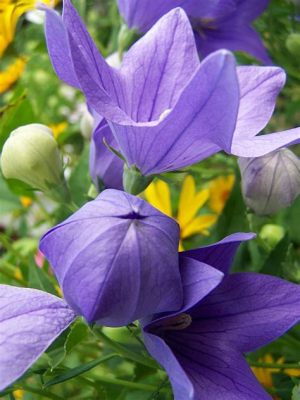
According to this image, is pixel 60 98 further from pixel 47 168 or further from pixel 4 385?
pixel 4 385

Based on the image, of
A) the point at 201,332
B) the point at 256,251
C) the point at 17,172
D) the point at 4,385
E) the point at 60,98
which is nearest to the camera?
the point at 4,385

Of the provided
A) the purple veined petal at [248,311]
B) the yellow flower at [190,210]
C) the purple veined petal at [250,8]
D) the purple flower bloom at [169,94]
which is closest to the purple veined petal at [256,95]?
the purple flower bloom at [169,94]

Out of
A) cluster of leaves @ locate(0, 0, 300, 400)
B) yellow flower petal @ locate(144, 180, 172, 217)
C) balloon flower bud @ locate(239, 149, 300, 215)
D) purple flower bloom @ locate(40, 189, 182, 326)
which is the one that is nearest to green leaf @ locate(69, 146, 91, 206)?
cluster of leaves @ locate(0, 0, 300, 400)

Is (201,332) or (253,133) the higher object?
(253,133)

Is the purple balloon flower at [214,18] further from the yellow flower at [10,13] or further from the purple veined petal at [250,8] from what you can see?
the yellow flower at [10,13]

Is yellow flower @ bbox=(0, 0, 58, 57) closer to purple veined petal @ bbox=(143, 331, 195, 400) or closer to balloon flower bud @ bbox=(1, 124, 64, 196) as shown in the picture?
balloon flower bud @ bbox=(1, 124, 64, 196)

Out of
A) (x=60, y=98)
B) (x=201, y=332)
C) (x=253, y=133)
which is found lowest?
(x=60, y=98)

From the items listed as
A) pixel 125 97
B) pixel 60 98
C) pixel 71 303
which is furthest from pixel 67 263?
pixel 60 98
